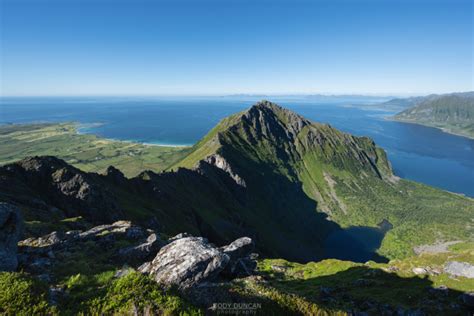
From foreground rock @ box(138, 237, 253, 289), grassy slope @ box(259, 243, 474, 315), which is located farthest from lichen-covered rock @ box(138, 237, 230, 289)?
grassy slope @ box(259, 243, 474, 315)

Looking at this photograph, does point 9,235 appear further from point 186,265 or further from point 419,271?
point 419,271

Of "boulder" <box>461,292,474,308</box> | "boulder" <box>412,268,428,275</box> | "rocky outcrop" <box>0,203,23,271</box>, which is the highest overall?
"rocky outcrop" <box>0,203,23,271</box>

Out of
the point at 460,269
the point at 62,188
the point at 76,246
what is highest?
the point at 76,246

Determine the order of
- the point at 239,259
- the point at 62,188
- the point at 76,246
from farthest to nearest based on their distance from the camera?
1. the point at 62,188
2. the point at 239,259
3. the point at 76,246

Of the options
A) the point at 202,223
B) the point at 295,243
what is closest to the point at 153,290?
the point at 202,223

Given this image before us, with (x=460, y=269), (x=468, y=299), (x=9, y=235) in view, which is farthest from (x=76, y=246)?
(x=460, y=269)

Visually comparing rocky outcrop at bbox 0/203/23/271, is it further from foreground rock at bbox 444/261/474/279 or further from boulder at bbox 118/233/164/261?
foreground rock at bbox 444/261/474/279

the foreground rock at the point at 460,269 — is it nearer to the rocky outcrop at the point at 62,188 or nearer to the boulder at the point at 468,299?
the boulder at the point at 468,299
